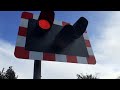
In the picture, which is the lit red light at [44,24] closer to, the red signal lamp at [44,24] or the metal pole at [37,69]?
the red signal lamp at [44,24]

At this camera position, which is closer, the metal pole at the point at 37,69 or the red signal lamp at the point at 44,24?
the metal pole at the point at 37,69

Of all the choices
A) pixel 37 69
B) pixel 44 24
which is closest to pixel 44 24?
pixel 44 24

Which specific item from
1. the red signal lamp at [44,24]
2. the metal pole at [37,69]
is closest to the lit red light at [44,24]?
the red signal lamp at [44,24]

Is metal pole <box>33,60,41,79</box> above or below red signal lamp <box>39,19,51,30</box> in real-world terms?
below

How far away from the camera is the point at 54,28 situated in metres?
2.16

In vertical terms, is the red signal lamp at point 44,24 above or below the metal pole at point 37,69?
above

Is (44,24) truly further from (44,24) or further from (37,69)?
(37,69)

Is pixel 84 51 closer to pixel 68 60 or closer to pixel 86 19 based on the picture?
pixel 68 60

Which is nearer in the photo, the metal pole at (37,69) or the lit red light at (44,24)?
the metal pole at (37,69)

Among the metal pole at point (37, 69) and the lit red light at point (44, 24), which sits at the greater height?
the lit red light at point (44, 24)

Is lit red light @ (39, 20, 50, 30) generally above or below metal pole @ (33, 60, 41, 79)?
above

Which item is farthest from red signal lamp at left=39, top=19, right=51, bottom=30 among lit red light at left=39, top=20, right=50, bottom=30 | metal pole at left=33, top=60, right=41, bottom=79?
metal pole at left=33, top=60, right=41, bottom=79

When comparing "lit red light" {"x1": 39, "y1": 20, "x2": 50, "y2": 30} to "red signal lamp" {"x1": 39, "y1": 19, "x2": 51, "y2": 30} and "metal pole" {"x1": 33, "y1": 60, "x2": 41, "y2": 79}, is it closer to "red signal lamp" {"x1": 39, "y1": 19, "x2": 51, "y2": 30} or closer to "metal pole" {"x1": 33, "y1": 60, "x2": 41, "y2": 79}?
"red signal lamp" {"x1": 39, "y1": 19, "x2": 51, "y2": 30}

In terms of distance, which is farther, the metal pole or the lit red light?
the lit red light
